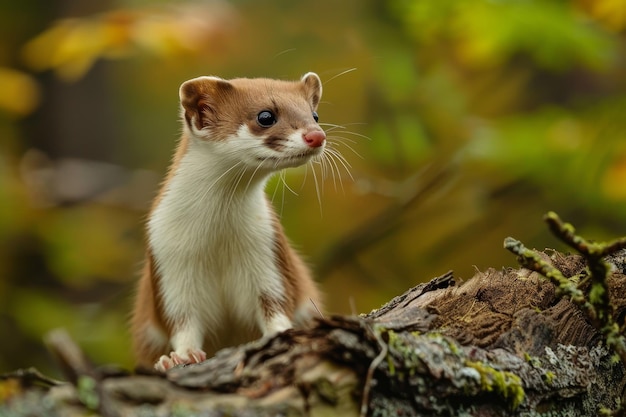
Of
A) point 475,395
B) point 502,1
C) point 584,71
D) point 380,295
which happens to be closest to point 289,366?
point 475,395

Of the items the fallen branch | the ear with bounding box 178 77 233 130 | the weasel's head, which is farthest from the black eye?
the fallen branch

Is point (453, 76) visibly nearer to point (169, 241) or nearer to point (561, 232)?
point (169, 241)

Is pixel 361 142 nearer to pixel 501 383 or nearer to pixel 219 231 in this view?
pixel 219 231

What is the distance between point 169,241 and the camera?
4246mm

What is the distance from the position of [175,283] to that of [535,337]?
6.92 ft

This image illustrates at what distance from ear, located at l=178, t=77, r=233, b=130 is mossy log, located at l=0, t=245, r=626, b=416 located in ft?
5.43

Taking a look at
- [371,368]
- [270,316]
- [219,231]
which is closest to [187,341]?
[270,316]

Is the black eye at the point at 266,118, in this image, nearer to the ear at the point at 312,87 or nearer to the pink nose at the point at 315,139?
the pink nose at the point at 315,139

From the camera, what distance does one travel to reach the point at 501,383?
2.41 metres

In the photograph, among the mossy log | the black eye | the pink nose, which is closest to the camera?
the mossy log

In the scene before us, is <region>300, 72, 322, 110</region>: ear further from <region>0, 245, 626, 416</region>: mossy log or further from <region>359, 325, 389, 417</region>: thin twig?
<region>359, 325, 389, 417</region>: thin twig

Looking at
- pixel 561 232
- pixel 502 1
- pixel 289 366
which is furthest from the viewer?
pixel 502 1

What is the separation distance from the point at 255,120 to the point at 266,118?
0.22 ft

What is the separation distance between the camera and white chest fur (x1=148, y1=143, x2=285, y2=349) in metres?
4.23
